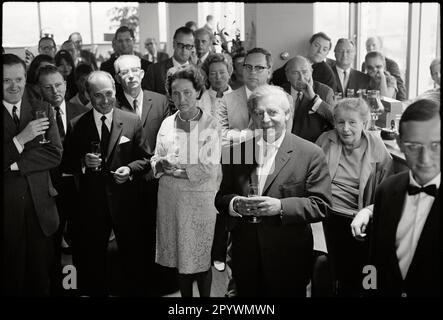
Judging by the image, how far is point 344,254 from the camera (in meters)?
2.88

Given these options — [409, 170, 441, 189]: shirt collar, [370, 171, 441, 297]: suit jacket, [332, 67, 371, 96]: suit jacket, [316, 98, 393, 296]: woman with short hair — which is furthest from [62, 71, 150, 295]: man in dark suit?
[409, 170, 441, 189]: shirt collar

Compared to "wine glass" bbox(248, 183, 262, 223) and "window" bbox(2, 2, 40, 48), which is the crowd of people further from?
"window" bbox(2, 2, 40, 48)

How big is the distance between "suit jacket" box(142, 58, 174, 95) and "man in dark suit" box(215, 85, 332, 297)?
716 mm

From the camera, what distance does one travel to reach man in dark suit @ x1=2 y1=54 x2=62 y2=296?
2.72 meters

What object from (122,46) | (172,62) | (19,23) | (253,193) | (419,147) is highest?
(19,23)

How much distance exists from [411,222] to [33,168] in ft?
5.88

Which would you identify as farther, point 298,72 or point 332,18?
point 298,72

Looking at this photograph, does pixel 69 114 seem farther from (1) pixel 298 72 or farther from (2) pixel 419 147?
(2) pixel 419 147

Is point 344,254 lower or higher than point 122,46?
lower

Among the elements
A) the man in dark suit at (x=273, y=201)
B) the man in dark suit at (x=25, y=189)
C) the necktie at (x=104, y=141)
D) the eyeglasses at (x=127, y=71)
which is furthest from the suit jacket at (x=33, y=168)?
the man in dark suit at (x=273, y=201)

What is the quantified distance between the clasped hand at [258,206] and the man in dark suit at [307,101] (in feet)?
1.67

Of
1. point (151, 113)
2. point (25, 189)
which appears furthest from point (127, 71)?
point (25, 189)

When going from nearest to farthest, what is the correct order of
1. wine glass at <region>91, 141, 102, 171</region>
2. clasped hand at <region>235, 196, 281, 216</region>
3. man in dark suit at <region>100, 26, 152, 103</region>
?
clasped hand at <region>235, 196, 281, 216</region>, wine glass at <region>91, 141, 102, 171</region>, man in dark suit at <region>100, 26, 152, 103</region>
